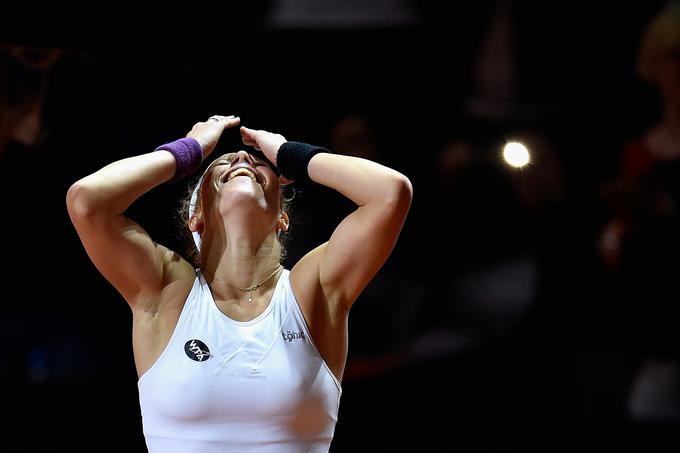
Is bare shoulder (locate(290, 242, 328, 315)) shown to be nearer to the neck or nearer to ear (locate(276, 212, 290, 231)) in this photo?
the neck

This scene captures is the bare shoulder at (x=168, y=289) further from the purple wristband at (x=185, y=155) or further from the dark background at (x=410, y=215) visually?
the dark background at (x=410, y=215)

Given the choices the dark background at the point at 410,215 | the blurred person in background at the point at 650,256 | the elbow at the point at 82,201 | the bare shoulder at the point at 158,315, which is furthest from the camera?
the blurred person in background at the point at 650,256

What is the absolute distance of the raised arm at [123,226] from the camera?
6.07 feet

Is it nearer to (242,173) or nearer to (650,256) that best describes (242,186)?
(242,173)

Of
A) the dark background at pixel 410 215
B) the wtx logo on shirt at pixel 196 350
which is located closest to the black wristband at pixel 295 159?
the wtx logo on shirt at pixel 196 350

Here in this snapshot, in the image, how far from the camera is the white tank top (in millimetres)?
1867

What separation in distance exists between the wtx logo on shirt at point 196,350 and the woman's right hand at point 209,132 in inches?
17.1

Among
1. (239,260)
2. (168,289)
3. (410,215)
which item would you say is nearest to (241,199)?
(239,260)

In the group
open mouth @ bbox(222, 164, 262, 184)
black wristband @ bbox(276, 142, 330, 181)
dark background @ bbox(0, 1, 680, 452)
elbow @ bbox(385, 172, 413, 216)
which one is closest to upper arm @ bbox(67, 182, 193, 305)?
open mouth @ bbox(222, 164, 262, 184)

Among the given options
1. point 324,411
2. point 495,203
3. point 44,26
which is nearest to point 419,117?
point 495,203

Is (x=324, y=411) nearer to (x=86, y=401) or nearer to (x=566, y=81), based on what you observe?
(x=86, y=401)

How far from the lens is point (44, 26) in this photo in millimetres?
2654

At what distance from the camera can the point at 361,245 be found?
75.9 inches

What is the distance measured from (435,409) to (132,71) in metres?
1.47
